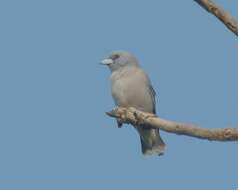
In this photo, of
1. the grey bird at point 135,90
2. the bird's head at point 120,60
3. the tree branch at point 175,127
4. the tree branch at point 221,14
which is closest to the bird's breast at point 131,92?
the grey bird at point 135,90

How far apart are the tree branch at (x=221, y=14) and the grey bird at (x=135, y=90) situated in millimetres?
3992

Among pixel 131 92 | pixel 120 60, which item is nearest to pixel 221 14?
pixel 131 92

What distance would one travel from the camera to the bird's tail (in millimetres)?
10867

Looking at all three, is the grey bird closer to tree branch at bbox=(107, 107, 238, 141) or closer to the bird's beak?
the bird's beak

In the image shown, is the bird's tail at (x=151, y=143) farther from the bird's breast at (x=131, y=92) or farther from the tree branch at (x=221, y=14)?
the tree branch at (x=221, y=14)

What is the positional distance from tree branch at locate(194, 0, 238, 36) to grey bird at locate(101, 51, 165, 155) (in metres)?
3.99

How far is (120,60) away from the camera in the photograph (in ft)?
36.8

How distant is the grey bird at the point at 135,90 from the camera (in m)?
10.6

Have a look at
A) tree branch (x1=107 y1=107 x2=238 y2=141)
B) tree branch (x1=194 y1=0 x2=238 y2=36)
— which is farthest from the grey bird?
tree branch (x1=194 y1=0 x2=238 y2=36)

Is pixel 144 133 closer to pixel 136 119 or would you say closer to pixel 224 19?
pixel 136 119

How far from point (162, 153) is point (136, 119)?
11.7 ft

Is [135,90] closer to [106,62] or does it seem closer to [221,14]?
[106,62]

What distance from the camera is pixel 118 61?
11.2m

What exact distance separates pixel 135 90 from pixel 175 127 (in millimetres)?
4185
